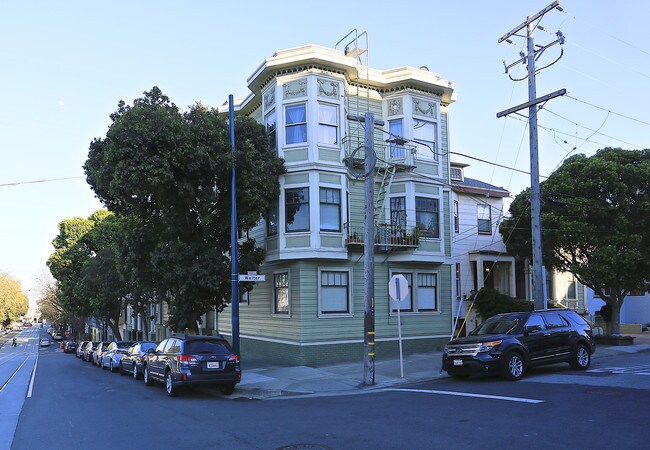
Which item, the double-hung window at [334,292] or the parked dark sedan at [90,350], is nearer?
Result: the double-hung window at [334,292]

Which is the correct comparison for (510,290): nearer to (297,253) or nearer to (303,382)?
(297,253)

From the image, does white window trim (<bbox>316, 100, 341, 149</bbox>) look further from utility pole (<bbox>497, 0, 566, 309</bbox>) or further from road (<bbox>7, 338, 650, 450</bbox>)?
road (<bbox>7, 338, 650, 450</bbox>)

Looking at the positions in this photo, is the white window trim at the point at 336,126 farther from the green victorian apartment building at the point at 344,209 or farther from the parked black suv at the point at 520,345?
the parked black suv at the point at 520,345

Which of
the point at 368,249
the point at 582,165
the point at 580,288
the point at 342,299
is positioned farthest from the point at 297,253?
the point at 580,288

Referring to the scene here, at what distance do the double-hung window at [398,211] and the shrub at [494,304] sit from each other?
18.8 feet

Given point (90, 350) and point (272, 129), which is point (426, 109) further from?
point (90, 350)

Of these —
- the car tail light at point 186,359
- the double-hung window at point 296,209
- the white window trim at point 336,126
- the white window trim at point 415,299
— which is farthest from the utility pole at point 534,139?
the car tail light at point 186,359

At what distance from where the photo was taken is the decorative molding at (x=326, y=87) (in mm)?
19891

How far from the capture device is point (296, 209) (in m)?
19.8

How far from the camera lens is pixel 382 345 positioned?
20484mm

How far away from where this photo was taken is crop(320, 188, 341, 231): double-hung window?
19.7 meters

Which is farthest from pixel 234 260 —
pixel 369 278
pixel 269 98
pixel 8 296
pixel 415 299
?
pixel 8 296

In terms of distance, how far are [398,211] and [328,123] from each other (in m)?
4.55

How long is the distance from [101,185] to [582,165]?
18114mm
